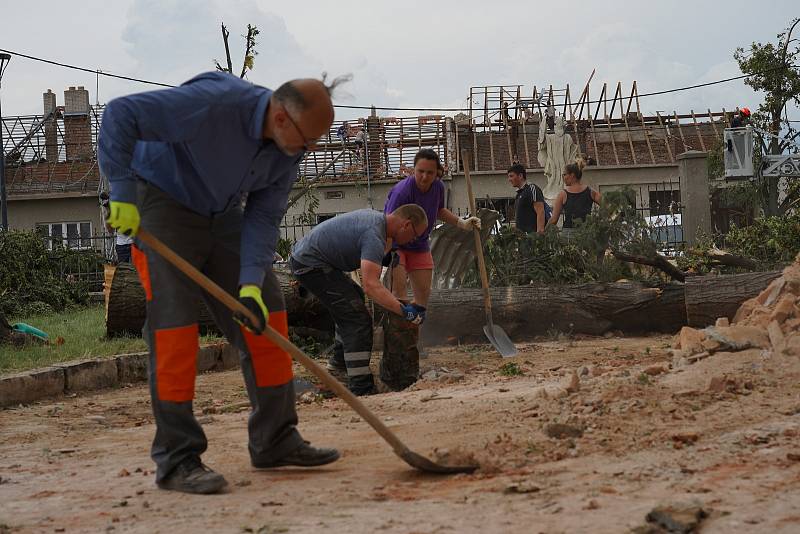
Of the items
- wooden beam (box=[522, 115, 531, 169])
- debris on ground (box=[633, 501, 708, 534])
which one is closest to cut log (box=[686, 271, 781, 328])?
debris on ground (box=[633, 501, 708, 534])

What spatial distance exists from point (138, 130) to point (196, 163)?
259 millimetres

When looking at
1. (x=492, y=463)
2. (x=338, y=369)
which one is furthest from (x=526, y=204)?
(x=492, y=463)

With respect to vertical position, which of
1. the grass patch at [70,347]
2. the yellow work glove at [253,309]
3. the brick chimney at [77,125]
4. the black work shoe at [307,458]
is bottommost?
the black work shoe at [307,458]

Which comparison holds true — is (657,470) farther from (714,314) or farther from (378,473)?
(714,314)

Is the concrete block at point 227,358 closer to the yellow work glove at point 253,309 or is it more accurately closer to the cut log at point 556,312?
the cut log at point 556,312

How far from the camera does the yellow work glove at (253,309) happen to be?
12.2 feet

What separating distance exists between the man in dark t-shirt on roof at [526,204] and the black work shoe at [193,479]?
763 centimetres

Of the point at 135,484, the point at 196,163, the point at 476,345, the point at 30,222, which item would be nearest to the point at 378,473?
the point at 135,484

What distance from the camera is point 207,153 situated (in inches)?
148

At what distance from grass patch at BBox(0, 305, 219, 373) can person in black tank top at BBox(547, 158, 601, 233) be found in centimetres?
402

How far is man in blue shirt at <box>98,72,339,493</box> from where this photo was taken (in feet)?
11.9

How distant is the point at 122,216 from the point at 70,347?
524cm

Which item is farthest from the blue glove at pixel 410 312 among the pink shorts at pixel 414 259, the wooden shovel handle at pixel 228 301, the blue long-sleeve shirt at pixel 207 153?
the wooden shovel handle at pixel 228 301

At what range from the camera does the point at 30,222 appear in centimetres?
2728
